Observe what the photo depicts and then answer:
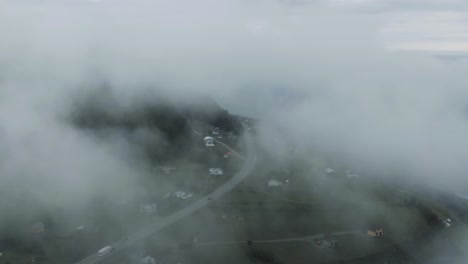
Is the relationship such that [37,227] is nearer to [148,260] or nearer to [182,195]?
[148,260]

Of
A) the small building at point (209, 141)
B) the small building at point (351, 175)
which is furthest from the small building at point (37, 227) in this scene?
the small building at point (351, 175)

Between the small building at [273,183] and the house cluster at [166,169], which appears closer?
the small building at [273,183]

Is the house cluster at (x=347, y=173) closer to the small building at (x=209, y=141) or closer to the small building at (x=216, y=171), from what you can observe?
the small building at (x=216, y=171)

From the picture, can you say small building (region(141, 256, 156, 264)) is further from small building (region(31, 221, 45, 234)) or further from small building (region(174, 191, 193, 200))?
small building (region(174, 191, 193, 200))

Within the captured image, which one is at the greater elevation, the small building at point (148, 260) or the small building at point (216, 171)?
the small building at point (148, 260)

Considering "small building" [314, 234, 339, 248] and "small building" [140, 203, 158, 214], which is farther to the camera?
"small building" [140, 203, 158, 214]

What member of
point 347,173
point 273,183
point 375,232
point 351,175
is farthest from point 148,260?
point 347,173

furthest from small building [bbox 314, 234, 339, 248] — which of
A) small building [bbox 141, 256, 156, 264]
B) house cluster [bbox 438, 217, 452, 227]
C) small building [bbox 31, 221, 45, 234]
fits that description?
small building [bbox 31, 221, 45, 234]
